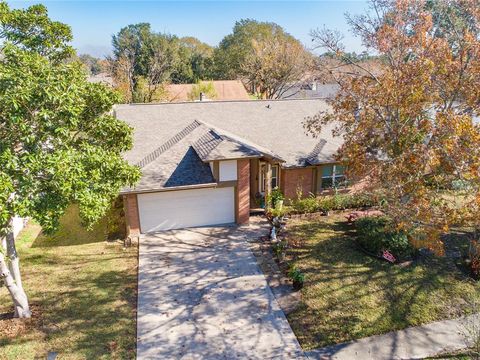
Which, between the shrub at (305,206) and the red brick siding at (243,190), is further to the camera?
the shrub at (305,206)

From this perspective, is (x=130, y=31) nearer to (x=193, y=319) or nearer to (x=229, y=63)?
(x=229, y=63)

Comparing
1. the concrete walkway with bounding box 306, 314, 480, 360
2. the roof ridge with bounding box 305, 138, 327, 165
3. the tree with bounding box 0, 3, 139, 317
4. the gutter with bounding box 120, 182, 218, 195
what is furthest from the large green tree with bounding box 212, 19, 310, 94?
the tree with bounding box 0, 3, 139, 317

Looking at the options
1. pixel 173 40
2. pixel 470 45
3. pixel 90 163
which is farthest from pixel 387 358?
pixel 173 40

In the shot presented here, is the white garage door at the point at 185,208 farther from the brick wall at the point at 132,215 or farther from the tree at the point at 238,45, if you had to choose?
the tree at the point at 238,45

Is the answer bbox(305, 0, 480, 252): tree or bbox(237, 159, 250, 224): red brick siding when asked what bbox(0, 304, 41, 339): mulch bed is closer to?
bbox(237, 159, 250, 224): red brick siding

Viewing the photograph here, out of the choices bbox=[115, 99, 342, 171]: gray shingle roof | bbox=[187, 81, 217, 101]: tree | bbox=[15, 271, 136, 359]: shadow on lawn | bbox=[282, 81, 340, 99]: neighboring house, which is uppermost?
bbox=[282, 81, 340, 99]: neighboring house

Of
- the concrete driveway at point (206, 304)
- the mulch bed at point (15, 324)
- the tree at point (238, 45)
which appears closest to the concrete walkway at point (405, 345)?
the concrete driveway at point (206, 304)
